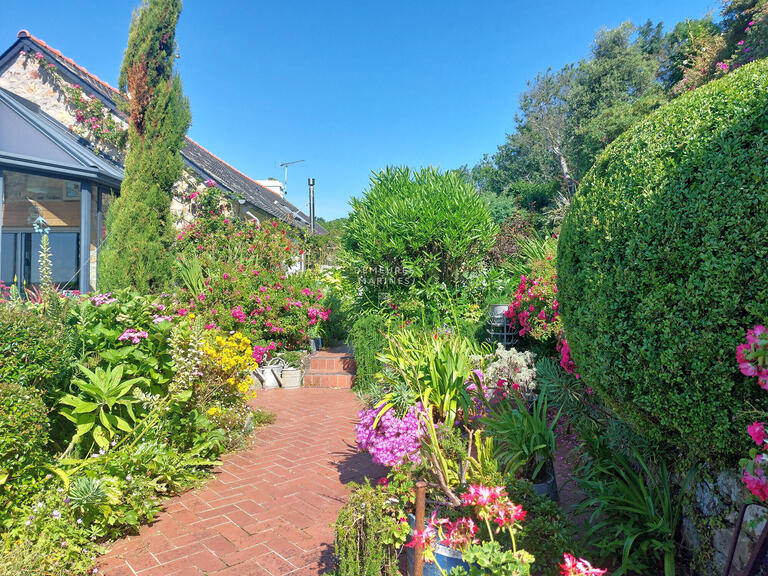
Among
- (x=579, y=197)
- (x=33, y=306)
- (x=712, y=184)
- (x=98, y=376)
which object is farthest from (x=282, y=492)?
(x=712, y=184)

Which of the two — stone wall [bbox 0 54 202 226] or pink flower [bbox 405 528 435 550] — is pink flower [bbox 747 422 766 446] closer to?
pink flower [bbox 405 528 435 550]

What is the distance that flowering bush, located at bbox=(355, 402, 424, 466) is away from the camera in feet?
9.42

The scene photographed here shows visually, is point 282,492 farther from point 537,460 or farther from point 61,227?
point 61,227

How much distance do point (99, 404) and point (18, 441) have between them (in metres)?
0.66

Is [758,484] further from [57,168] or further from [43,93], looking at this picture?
[43,93]

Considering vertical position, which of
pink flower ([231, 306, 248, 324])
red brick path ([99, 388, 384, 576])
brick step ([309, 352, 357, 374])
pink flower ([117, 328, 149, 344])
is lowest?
red brick path ([99, 388, 384, 576])

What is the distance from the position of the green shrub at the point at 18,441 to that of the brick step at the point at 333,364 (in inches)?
198

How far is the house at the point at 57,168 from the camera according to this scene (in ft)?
28.7

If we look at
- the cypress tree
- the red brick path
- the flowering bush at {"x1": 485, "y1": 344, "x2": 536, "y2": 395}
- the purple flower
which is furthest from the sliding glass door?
the flowering bush at {"x1": 485, "y1": 344, "x2": 536, "y2": 395}

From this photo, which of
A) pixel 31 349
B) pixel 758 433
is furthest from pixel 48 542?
pixel 758 433

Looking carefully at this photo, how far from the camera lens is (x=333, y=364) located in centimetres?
753

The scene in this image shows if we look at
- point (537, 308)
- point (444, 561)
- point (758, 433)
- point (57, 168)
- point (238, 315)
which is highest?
point (57, 168)

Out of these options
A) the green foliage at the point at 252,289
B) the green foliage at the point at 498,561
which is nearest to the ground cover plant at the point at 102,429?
the green foliage at the point at 498,561

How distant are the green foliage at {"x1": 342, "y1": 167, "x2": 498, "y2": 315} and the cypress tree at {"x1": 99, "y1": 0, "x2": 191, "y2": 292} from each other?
15.5 ft
